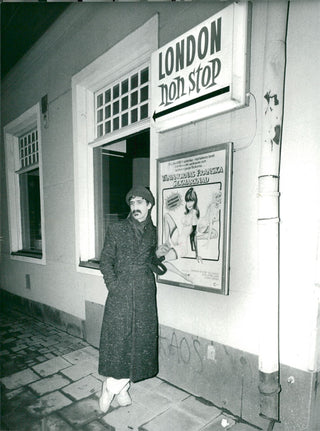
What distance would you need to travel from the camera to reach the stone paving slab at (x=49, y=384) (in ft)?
10.1

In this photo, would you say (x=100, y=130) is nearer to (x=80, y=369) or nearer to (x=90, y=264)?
(x=90, y=264)

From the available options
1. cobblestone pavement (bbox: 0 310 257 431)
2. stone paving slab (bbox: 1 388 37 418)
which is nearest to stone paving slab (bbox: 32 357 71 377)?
cobblestone pavement (bbox: 0 310 257 431)

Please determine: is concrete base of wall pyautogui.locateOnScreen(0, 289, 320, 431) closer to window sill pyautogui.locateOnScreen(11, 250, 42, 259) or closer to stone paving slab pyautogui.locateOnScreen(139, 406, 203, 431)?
stone paving slab pyautogui.locateOnScreen(139, 406, 203, 431)

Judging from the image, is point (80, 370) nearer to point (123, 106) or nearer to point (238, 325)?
point (238, 325)

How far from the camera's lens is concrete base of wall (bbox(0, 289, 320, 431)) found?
85.0 inches

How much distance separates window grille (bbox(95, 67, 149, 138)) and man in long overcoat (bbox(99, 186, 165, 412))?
1.60m

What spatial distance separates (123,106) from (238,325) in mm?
3180

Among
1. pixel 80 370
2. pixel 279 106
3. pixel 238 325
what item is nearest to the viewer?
pixel 279 106

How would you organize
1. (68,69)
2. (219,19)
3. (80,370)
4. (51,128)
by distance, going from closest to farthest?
(219,19), (80,370), (68,69), (51,128)

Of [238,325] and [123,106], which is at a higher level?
[123,106]

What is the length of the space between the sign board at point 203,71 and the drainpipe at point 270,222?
0.75 ft

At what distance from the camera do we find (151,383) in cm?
316

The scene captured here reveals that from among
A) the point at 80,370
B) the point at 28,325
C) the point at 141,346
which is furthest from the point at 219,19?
the point at 28,325

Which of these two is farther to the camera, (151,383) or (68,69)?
(68,69)
